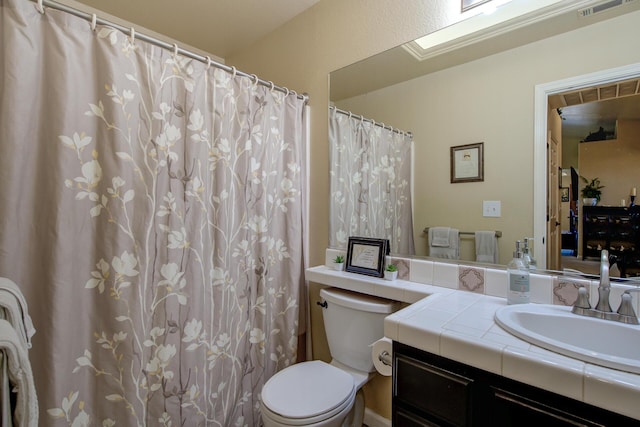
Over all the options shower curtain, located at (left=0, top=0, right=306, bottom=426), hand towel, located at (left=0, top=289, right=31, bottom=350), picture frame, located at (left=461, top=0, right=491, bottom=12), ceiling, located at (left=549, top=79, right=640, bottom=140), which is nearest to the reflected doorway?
ceiling, located at (left=549, top=79, right=640, bottom=140)

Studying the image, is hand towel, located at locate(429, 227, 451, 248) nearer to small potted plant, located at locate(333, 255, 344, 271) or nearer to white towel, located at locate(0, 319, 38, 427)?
small potted plant, located at locate(333, 255, 344, 271)

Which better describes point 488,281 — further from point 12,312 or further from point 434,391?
point 12,312

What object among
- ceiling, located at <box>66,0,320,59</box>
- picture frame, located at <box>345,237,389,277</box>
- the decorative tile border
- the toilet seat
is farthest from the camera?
ceiling, located at <box>66,0,320,59</box>

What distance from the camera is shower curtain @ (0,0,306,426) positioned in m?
1.01

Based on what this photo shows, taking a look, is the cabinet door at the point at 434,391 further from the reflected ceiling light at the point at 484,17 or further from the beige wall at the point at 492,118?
the reflected ceiling light at the point at 484,17

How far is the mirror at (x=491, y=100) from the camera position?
1.06m

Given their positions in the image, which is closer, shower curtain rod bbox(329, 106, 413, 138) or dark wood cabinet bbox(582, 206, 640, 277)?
dark wood cabinet bbox(582, 206, 640, 277)

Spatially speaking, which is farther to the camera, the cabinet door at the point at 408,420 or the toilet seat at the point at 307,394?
the toilet seat at the point at 307,394

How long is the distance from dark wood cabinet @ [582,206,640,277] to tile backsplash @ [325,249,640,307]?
4.0 inches

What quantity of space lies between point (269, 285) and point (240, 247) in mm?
296

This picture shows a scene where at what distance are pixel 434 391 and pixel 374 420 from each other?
0.96 meters

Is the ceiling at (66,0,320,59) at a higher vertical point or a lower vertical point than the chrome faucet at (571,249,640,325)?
higher

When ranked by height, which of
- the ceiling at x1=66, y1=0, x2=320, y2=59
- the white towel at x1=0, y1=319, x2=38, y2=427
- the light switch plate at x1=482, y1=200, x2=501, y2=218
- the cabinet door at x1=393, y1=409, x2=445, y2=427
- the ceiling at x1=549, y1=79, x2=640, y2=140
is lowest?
the cabinet door at x1=393, y1=409, x2=445, y2=427

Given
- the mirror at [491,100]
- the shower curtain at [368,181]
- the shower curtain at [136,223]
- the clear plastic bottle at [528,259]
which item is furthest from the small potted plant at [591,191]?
the shower curtain at [136,223]
